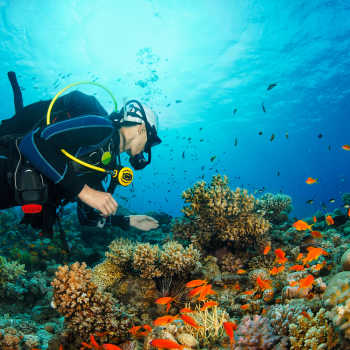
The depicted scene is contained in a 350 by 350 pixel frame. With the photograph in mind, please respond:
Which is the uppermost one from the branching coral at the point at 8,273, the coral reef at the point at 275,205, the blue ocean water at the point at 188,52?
the blue ocean water at the point at 188,52

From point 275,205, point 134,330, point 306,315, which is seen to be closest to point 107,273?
point 134,330

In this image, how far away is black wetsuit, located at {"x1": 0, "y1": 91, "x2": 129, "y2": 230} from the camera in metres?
2.60

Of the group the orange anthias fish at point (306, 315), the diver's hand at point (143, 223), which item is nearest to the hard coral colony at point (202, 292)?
the orange anthias fish at point (306, 315)

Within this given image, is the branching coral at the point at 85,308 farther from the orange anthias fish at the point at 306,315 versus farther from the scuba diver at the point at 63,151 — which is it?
the orange anthias fish at the point at 306,315

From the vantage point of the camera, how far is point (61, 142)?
2805 mm

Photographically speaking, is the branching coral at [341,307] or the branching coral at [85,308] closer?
the branching coral at [341,307]

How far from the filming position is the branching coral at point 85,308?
9.80ft

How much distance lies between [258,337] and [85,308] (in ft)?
8.66

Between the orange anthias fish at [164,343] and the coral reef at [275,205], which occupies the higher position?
the coral reef at [275,205]

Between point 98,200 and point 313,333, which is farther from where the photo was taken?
point 98,200

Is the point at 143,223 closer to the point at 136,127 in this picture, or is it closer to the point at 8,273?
the point at 136,127

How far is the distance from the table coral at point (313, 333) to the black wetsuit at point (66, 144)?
3.26 metres

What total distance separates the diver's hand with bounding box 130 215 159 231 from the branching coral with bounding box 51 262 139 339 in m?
1.45

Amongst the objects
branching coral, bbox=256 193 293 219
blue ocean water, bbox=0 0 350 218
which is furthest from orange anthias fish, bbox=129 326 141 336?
blue ocean water, bbox=0 0 350 218
